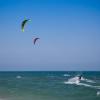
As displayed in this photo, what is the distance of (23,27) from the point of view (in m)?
12.6

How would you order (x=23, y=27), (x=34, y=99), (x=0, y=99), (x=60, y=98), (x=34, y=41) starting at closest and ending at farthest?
(x=23, y=27) < (x=34, y=41) < (x=0, y=99) < (x=34, y=99) < (x=60, y=98)

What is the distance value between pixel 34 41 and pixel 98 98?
20350 millimetres

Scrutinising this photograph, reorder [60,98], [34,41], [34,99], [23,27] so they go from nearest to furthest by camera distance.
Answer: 1. [23,27]
2. [34,41]
3. [34,99]
4. [60,98]

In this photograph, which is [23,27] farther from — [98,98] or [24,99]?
[98,98]

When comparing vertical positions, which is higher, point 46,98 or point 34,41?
point 34,41

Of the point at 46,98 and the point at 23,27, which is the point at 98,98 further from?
the point at 23,27

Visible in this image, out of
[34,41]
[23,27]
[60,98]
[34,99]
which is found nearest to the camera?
[23,27]

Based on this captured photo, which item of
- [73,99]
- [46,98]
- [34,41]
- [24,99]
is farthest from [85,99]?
[34,41]

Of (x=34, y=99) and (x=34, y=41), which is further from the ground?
(x=34, y=41)

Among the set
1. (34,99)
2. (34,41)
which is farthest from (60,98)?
(34,41)

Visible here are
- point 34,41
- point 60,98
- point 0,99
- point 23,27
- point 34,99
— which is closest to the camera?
point 23,27

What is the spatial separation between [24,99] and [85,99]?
6.57m

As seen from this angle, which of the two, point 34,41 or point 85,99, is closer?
point 34,41

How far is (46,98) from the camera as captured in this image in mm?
31453
